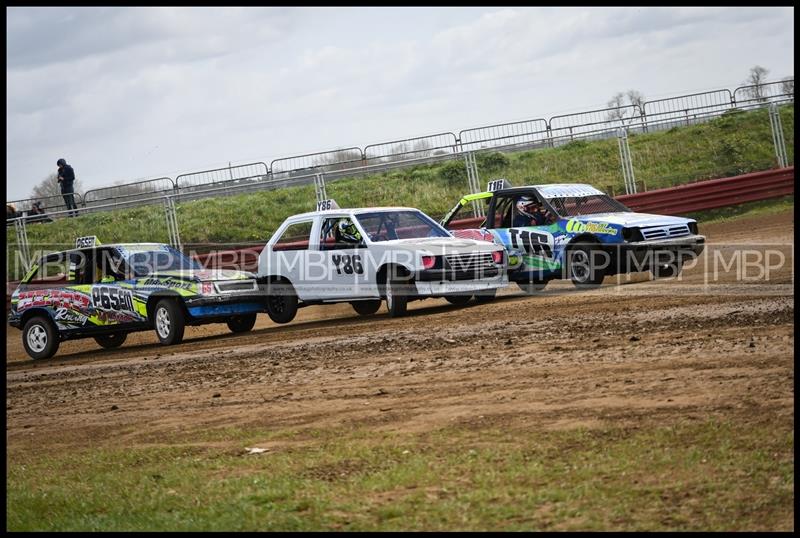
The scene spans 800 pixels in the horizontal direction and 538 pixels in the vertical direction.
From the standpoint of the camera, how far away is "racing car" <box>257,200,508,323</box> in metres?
14.9

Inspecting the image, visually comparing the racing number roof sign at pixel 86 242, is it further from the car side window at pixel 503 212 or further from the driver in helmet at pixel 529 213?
the driver in helmet at pixel 529 213

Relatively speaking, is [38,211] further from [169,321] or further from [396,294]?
[396,294]

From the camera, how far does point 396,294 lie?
49.6 feet

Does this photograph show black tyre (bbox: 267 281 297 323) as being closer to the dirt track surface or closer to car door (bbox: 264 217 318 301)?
car door (bbox: 264 217 318 301)

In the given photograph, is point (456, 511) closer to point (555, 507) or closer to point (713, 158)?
point (555, 507)

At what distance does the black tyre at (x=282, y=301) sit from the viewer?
1617 cm

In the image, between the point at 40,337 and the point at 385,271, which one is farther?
the point at 40,337

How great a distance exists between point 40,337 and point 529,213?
7388mm

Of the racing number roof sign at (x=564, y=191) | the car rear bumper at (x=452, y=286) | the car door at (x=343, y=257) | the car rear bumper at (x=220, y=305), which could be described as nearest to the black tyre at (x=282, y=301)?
the car rear bumper at (x=220, y=305)

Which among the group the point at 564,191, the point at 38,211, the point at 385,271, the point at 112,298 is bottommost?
the point at 385,271

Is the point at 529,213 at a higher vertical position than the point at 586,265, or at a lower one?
higher

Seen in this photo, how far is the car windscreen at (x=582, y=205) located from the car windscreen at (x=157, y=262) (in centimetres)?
524

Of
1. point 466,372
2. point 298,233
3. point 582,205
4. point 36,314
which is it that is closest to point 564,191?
point 582,205

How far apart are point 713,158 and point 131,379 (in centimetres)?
2315
